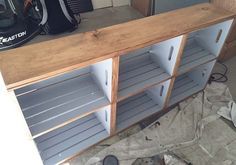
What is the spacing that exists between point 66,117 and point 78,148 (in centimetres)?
32

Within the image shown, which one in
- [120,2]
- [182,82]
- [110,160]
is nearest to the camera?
[110,160]

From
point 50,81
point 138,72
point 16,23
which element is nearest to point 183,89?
point 138,72

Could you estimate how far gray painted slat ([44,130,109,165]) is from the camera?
50.7 inches

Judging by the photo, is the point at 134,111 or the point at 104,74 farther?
the point at 134,111

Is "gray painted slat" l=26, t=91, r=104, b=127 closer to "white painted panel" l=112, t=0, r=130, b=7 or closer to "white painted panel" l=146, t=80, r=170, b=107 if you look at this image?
"white painted panel" l=146, t=80, r=170, b=107

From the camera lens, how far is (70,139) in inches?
54.3

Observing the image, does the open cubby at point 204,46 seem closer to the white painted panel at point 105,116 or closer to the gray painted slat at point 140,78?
the gray painted slat at point 140,78

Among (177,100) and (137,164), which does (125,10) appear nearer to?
(177,100)

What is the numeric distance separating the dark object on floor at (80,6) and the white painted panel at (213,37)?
1.71 metres

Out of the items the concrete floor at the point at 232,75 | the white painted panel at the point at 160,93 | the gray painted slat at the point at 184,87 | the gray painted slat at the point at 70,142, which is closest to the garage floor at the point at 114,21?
the concrete floor at the point at 232,75

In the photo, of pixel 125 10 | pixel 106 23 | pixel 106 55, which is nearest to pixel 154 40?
pixel 106 55

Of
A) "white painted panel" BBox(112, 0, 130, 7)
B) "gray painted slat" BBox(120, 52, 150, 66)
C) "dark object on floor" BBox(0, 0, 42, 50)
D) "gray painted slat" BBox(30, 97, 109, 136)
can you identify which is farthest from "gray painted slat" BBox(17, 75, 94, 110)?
"white painted panel" BBox(112, 0, 130, 7)

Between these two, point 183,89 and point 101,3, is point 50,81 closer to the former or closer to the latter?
point 183,89

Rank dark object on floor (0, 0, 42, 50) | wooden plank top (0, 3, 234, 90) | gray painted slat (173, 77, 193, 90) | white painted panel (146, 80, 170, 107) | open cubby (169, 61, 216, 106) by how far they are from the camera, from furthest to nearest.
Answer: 1. dark object on floor (0, 0, 42, 50)
2. gray painted slat (173, 77, 193, 90)
3. open cubby (169, 61, 216, 106)
4. white painted panel (146, 80, 170, 107)
5. wooden plank top (0, 3, 234, 90)
